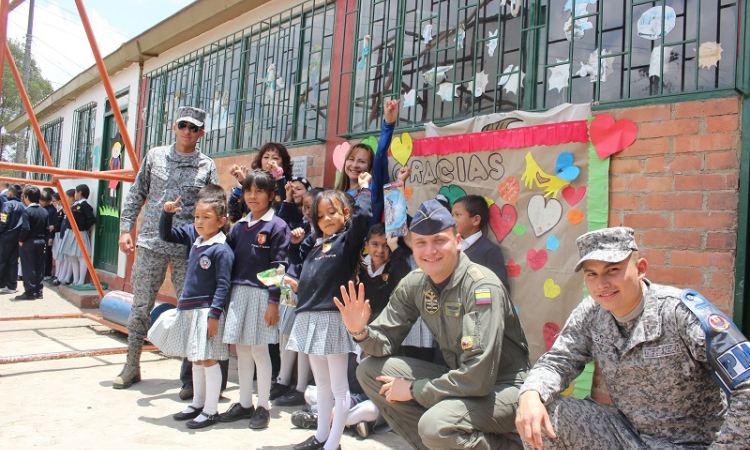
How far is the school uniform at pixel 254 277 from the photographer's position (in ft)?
11.9

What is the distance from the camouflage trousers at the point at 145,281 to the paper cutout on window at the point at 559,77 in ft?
9.94

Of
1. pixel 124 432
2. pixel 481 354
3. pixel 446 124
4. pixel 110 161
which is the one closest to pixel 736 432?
pixel 481 354

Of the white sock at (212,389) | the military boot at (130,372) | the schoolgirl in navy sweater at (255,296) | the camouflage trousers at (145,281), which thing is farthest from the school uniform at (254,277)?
the military boot at (130,372)

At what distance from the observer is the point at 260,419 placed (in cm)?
359

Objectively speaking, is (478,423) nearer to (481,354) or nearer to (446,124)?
(481,354)

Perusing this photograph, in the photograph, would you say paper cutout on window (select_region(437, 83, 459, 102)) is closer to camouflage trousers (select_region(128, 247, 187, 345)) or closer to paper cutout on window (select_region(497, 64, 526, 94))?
paper cutout on window (select_region(497, 64, 526, 94))

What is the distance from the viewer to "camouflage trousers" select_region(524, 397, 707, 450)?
2.20 m

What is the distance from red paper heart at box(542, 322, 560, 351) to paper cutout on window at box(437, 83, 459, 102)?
190 cm

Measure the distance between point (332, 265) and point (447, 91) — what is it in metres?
1.85

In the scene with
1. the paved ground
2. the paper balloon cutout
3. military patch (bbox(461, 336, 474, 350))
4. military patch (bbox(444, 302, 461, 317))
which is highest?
the paper balloon cutout

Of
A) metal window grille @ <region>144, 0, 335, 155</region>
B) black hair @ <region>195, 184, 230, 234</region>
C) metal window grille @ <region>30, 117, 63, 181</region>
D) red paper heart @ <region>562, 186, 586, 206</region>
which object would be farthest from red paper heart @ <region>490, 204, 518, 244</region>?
metal window grille @ <region>30, 117, 63, 181</region>

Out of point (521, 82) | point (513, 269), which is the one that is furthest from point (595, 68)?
point (513, 269)

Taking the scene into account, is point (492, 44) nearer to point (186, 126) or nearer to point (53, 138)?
point (186, 126)

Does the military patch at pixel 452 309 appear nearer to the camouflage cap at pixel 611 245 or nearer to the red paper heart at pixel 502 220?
the camouflage cap at pixel 611 245
